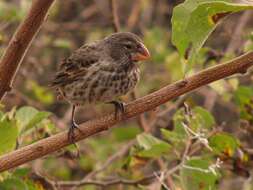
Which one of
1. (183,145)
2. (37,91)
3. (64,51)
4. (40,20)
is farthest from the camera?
(64,51)

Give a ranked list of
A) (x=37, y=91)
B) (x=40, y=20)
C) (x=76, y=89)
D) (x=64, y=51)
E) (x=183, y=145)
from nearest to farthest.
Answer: (x=40, y=20) < (x=183, y=145) < (x=76, y=89) < (x=37, y=91) < (x=64, y=51)

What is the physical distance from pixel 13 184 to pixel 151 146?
66 centimetres

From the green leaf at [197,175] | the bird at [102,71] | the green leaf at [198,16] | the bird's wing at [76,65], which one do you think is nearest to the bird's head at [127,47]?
the bird at [102,71]

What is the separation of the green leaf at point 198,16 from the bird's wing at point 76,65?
4.31ft

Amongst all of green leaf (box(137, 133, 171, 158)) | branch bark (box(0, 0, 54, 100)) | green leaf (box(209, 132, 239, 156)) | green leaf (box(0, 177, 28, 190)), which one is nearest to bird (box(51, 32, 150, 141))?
green leaf (box(137, 133, 171, 158))

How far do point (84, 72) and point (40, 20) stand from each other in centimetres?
140

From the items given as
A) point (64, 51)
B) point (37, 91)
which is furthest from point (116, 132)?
point (64, 51)

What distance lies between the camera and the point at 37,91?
209 inches

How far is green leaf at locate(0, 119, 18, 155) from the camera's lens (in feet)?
7.97

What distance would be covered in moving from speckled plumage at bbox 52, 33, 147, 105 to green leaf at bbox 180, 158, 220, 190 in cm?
67

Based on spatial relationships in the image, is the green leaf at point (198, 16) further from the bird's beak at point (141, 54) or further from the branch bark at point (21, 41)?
the bird's beak at point (141, 54)

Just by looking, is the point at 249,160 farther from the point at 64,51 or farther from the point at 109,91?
the point at 64,51

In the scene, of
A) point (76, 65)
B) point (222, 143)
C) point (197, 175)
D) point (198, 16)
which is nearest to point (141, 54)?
point (76, 65)

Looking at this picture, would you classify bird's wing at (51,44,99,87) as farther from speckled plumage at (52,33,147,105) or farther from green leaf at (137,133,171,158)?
green leaf at (137,133,171,158)
